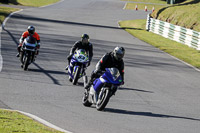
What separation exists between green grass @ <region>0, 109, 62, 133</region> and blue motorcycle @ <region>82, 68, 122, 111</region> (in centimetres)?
243

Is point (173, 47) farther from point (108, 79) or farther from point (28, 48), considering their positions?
point (108, 79)

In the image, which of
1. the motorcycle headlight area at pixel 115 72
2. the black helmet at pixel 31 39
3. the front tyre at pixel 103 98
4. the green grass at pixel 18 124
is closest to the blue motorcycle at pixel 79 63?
the black helmet at pixel 31 39

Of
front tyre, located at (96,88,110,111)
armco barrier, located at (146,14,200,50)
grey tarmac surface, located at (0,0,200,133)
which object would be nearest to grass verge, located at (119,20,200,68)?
armco barrier, located at (146,14,200,50)

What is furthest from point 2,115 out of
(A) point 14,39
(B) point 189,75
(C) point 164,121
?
(A) point 14,39

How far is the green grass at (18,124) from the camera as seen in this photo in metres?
8.05

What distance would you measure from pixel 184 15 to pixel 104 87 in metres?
31.4

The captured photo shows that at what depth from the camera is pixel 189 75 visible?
20969mm

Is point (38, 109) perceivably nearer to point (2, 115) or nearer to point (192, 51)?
point (2, 115)

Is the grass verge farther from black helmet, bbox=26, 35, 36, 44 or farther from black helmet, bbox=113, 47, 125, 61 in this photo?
black helmet, bbox=113, 47, 125, 61

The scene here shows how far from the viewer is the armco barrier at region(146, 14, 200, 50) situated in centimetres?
3243

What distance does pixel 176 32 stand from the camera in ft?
121

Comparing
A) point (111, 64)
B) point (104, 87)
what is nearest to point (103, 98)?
point (104, 87)

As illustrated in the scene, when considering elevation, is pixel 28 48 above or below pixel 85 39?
below

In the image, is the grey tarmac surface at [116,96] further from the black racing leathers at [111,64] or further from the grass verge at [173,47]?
the grass verge at [173,47]
